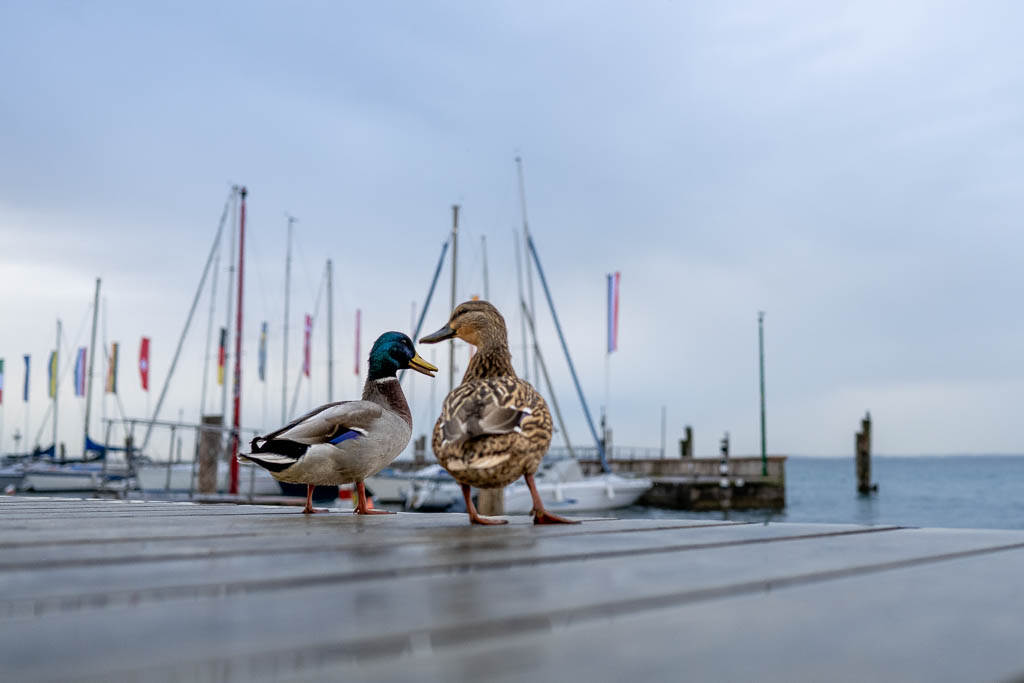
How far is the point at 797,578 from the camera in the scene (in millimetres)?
1353

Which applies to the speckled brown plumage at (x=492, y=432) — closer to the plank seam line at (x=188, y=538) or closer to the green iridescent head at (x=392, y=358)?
the plank seam line at (x=188, y=538)

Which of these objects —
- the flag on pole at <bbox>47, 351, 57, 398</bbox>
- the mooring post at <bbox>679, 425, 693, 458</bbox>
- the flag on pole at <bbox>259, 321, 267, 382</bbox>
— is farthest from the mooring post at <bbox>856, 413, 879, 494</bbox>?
the flag on pole at <bbox>47, 351, 57, 398</bbox>

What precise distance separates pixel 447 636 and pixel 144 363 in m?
35.3

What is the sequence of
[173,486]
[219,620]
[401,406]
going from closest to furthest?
[219,620] < [401,406] < [173,486]

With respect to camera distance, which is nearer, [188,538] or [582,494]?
[188,538]

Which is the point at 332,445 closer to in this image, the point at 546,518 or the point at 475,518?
the point at 475,518

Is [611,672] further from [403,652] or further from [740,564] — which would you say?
[740,564]

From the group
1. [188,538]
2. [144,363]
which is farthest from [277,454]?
[144,363]

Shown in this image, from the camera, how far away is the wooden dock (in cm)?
75

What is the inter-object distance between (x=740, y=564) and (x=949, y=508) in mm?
43505

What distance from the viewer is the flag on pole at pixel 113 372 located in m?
33.8

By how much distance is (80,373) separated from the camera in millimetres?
35344

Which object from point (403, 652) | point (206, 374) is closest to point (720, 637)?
point (403, 652)

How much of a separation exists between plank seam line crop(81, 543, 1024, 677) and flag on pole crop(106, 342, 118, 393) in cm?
3666
